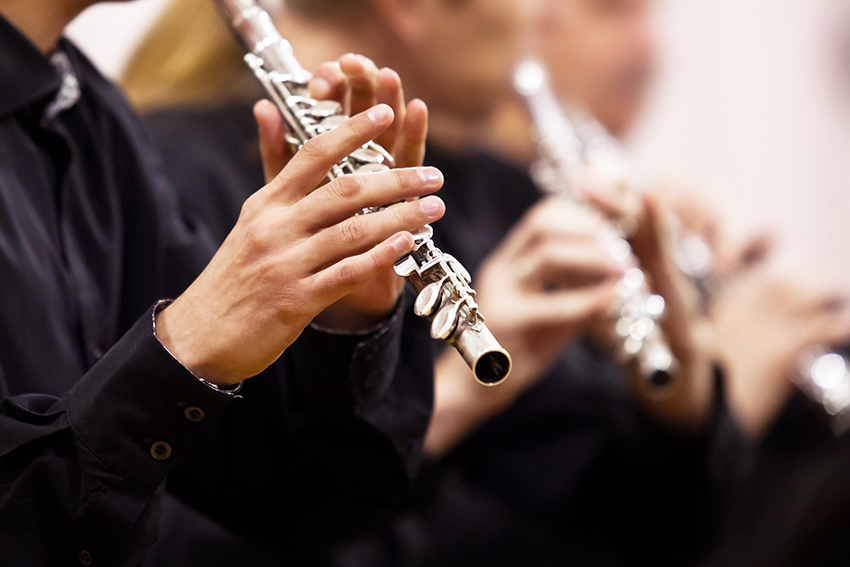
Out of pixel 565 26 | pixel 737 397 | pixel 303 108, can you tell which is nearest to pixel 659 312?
pixel 737 397

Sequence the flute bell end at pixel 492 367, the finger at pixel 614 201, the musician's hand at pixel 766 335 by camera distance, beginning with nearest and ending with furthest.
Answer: the flute bell end at pixel 492 367 → the finger at pixel 614 201 → the musician's hand at pixel 766 335

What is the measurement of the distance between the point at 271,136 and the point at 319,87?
0.17 ft

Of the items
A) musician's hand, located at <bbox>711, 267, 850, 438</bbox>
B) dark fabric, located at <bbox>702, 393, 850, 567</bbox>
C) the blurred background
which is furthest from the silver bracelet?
the blurred background

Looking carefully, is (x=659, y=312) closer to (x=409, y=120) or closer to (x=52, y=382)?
(x=409, y=120)

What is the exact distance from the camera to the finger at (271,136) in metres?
0.58

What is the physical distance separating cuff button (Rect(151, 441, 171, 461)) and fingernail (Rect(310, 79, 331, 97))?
0.87 feet

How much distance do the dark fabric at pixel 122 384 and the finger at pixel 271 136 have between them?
0.44 ft

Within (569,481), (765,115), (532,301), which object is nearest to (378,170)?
(532,301)

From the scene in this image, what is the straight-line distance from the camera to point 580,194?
1.09 m

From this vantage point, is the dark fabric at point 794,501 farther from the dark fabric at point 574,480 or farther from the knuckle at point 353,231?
the knuckle at point 353,231

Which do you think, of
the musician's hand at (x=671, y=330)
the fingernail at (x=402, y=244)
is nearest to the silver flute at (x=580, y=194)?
the musician's hand at (x=671, y=330)

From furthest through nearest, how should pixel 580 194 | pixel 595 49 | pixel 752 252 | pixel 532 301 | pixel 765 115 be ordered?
pixel 765 115
pixel 595 49
pixel 752 252
pixel 580 194
pixel 532 301

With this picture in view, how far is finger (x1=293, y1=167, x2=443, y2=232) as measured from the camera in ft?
1.44

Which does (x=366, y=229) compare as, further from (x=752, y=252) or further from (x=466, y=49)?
(x=752, y=252)
